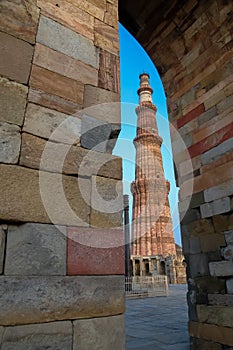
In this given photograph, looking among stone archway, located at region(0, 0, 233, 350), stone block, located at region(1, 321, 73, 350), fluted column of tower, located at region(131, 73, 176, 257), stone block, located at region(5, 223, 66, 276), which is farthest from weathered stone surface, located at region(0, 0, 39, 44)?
fluted column of tower, located at region(131, 73, 176, 257)

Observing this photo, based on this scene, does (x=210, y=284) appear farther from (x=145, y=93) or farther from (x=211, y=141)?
(x=145, y=93)

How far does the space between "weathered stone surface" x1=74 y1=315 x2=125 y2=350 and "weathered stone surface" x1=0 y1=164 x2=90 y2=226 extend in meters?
0.56

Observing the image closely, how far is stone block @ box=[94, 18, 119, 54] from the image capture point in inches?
83.6

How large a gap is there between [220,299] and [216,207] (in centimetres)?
118

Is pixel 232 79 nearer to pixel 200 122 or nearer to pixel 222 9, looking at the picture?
pixel 200 122

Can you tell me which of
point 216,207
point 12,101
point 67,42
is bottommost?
point 216,207

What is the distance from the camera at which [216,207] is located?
11.7ft

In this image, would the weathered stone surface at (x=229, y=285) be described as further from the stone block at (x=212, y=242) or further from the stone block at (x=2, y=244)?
the stone block at (x=2, y=244)

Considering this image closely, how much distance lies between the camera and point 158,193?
105 feet

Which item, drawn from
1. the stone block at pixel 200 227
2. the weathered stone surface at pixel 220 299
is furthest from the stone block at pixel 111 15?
the weathered stone surface at pixel 220 299

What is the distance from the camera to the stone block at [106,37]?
2.12 metres

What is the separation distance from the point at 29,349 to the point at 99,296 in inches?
17.1

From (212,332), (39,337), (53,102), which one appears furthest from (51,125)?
(212,332)

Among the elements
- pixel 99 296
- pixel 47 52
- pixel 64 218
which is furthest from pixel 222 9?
pixel 99 296
